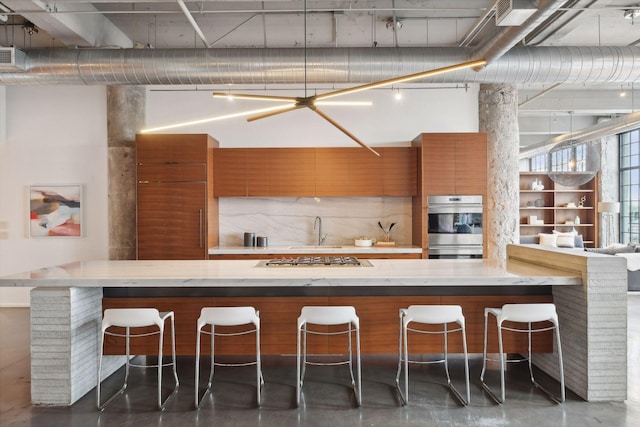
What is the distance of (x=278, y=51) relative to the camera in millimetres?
4875

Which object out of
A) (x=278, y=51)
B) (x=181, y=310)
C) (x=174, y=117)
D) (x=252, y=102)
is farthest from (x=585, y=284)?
(x=174, y=117)

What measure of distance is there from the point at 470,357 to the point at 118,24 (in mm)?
5804

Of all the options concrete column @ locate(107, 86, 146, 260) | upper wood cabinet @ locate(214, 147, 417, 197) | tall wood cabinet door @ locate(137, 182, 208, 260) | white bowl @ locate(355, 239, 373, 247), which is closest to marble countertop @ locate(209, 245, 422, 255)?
white bowl @ locate(355, 239, 373, 247)

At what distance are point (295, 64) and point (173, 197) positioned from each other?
100 inches

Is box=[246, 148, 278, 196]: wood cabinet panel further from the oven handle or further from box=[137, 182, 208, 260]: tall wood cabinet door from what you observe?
the oven handle

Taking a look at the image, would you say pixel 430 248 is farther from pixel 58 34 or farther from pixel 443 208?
pixel 58 34

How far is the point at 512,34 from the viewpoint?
3.95 m

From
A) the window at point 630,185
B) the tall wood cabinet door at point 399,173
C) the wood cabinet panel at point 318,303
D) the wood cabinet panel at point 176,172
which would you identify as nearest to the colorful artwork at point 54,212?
the wood cabinet panel at point 176,172

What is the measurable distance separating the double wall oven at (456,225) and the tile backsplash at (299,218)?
92 cm

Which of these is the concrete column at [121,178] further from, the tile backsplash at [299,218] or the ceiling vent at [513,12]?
the ceiling vent at [513,12]

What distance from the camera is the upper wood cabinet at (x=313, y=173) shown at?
20.7 feet

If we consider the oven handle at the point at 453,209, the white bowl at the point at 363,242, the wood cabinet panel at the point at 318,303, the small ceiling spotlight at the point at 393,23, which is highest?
the small ceiling spotlight at the point at 393,23

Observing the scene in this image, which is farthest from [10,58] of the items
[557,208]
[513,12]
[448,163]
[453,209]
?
[557,208]

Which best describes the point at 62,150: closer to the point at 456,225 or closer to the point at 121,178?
the point at 121,178
